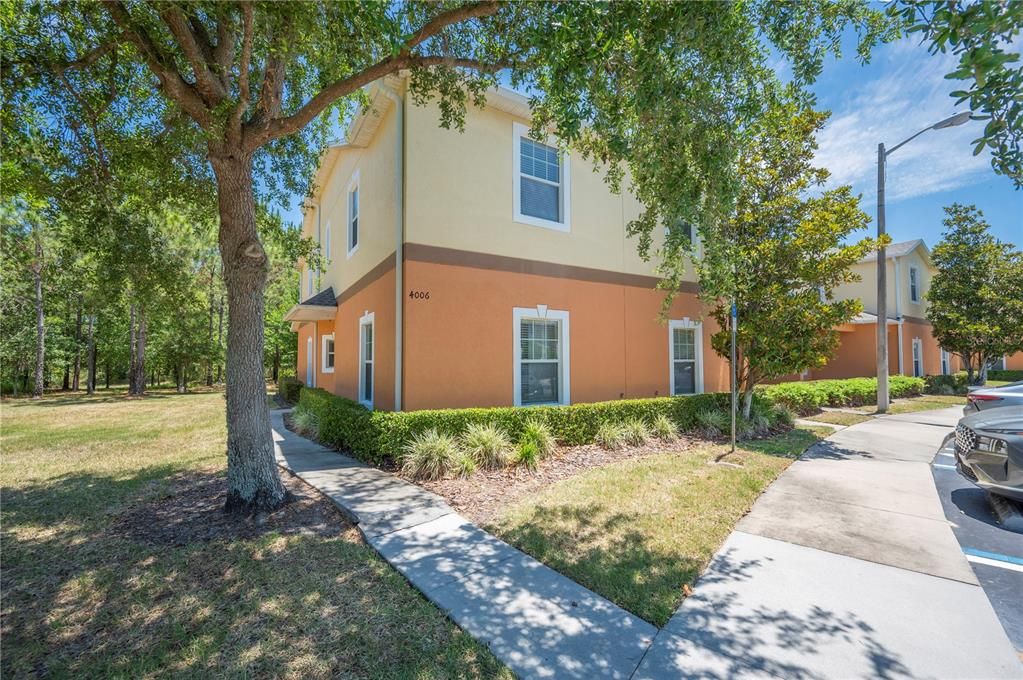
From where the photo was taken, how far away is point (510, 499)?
582 cm

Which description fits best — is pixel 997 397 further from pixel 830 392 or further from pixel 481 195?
pixel 830 392

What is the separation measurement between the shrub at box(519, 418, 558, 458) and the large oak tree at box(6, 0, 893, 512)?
391 centimetres

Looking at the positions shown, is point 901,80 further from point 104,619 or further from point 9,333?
point 9,333

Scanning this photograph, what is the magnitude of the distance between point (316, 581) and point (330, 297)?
1141 centimetres

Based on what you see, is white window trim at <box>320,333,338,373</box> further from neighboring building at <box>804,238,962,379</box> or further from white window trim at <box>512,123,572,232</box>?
neighboring building at <box>804,238,962,379</box>

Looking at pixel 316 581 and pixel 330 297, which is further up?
pixel 330 297

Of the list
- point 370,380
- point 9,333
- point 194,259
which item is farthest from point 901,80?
point 9,333

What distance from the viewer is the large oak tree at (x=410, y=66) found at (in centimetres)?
422

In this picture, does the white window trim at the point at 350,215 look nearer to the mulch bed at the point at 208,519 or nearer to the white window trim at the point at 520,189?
the white window trim at the point at 520,189

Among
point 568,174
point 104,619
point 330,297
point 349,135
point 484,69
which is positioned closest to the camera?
point 104,619

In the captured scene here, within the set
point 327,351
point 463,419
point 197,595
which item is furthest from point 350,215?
point 197,595

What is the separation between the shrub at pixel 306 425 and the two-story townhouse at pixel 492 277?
45.5 inches

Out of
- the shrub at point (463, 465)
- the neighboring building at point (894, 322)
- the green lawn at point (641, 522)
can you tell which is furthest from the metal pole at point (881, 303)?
the shrub at point (463, 465)

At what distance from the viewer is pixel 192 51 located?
4715mm
